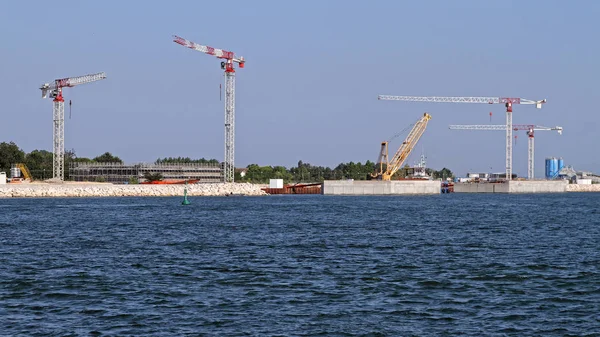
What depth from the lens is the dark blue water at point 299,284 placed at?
23.2 meters

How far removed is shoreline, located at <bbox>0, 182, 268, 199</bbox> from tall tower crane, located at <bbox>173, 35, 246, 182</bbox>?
6650 mm

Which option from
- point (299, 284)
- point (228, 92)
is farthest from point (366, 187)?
point (299, 284)

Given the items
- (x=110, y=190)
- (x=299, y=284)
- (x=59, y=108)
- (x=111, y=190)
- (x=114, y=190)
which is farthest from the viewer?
(x=59, y=108)

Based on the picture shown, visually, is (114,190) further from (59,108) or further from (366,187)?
(366,187)

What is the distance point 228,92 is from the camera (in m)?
185

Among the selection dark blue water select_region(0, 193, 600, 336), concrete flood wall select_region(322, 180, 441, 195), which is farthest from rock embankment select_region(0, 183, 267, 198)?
dark blue water select_region(0, 193, 600, 336)

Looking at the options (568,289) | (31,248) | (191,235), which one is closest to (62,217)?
(191,235)

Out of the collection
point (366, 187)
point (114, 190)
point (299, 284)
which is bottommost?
point (299, 284)

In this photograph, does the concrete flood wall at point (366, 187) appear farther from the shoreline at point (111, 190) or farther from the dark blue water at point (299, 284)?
the dark blue water at point (299, 284)

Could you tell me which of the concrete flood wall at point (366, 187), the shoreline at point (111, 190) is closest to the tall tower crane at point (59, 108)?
the shoreline at point (111, 190)

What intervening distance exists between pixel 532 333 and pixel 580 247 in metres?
26.3

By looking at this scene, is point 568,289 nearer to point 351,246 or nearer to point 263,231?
point 351,246

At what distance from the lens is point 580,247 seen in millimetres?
46625

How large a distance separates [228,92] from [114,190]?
37974mm
